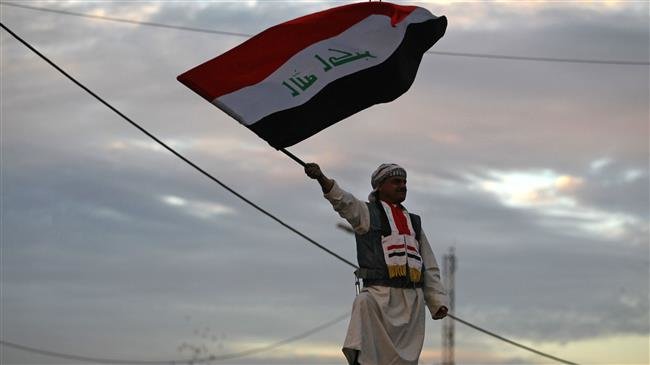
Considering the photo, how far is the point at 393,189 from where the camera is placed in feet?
43.8

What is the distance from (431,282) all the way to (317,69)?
7.79ft

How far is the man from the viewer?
12.9m

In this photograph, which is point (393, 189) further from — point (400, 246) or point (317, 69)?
point (317, 69)

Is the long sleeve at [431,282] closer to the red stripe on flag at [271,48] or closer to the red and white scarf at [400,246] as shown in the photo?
the red and white scarf at [400,246]

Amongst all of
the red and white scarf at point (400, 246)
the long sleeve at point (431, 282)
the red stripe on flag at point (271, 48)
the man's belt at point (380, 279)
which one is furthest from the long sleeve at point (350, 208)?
the red stripe on flag at point (271, 48)

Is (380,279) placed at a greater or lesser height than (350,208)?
lesser

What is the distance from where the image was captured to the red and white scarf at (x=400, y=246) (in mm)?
13133

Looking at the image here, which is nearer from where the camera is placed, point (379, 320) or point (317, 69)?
point (379, 320)

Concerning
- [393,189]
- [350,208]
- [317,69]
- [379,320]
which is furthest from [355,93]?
[379,320]

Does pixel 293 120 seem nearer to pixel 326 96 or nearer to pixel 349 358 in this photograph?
pixel 326 96

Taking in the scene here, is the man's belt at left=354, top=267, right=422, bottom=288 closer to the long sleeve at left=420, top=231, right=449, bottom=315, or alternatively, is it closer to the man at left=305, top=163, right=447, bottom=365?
the man at left=305, top=163, right=447, bottom=365

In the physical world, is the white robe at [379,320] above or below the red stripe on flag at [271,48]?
below

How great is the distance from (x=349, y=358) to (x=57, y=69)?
3.77 meters

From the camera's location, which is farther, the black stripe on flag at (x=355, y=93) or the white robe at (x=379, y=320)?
the black stripe on flag at (x=355, y=93)
